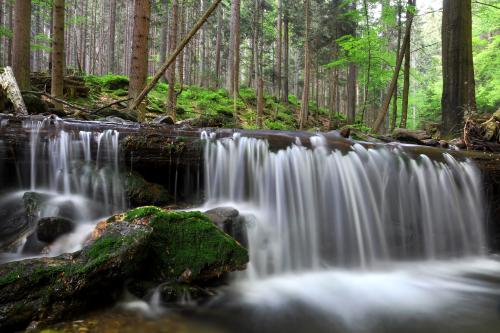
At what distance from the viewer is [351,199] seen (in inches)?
251

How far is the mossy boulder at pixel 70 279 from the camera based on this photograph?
2887mm

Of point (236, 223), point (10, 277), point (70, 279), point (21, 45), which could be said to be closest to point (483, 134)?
point (236, 223)

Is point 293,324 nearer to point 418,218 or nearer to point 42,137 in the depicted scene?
point 418,218

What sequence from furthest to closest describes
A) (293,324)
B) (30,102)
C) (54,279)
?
(30,102), (293,324), (54,279)

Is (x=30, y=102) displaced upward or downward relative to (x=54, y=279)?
upward

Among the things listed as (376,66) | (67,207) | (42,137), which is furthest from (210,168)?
(376,66)

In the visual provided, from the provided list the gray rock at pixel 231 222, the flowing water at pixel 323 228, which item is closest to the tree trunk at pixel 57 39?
the flowing water at pixel 323 228

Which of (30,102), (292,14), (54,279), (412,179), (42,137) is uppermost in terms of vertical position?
(292,14)

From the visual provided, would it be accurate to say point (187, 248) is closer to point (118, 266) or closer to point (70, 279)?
point (118, 266)

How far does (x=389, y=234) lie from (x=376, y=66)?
41.5 feet

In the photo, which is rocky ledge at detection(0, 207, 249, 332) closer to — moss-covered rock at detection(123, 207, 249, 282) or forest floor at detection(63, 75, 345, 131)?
moss-covered rock at detection(123, 207, 249, 282)

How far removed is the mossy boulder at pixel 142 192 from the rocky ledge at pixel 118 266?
141 cm

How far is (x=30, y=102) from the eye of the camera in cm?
790

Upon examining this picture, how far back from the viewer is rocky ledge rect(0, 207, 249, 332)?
9.65 ft
